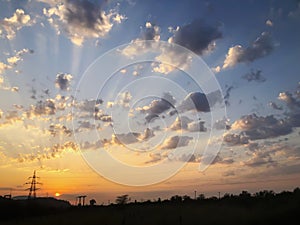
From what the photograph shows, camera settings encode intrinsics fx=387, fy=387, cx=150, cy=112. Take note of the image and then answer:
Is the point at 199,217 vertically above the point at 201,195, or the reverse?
the point at 201,195

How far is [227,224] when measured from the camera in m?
34.8

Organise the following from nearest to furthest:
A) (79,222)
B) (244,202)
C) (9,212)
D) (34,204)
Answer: (79,222)
(244,202)
(9,212)
(34,204)

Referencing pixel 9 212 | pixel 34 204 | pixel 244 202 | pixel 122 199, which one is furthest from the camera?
pixel 122 199

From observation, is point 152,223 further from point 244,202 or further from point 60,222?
point 244,202

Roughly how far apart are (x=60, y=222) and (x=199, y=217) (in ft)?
46.4

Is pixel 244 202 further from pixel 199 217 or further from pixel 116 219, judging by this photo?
pixel 116 219

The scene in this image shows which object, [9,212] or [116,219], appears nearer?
[116,219]

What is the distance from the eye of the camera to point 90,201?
94.4m

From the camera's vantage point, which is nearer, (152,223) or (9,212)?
(152,223)

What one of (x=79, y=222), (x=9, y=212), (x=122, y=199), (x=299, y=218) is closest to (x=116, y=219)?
(x=79, y=222)

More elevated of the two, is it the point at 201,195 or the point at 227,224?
the point at 201,195

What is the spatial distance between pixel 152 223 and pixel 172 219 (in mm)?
2549

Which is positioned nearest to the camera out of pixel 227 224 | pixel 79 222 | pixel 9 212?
pixel 227 224

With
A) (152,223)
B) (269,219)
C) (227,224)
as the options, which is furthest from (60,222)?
(269,219)
